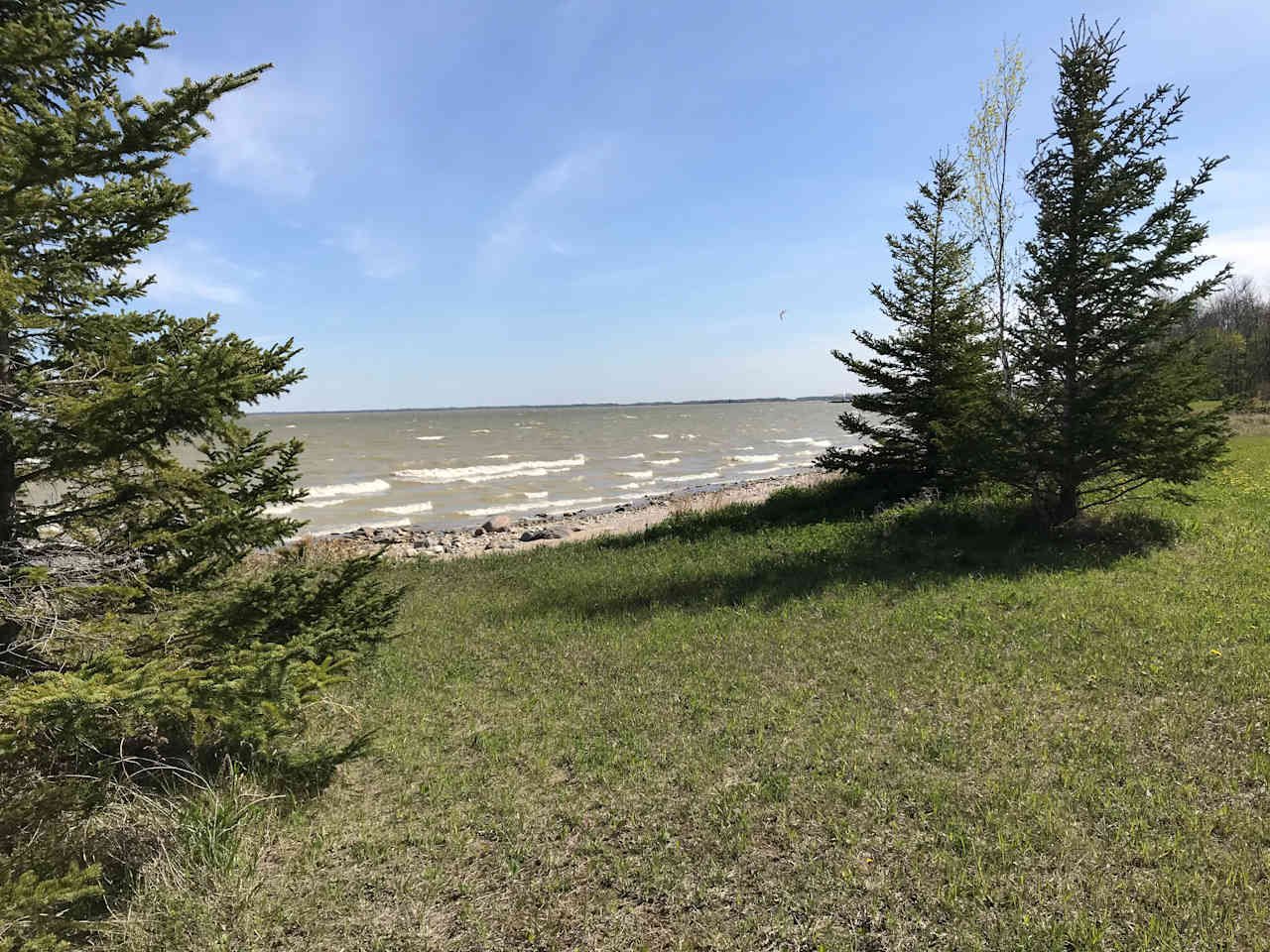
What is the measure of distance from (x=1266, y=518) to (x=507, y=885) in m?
15.3

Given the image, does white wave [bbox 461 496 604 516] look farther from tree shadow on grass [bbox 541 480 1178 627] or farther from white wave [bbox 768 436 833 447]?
white wave [bbox 768 436 833 447]

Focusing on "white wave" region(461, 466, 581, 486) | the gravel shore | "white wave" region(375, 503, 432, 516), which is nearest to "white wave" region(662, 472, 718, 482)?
"white wave" region(461, 466, 581, 486)

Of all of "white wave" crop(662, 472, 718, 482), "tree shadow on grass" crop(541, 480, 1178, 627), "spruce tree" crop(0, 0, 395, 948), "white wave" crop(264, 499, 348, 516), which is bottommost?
"white wave" crop(662, 472, 718, 482)

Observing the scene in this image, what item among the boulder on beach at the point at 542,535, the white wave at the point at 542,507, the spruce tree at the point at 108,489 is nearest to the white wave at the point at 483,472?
the white wave at the point at 542,507

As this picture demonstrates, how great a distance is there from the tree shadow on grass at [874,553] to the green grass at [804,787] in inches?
27.0

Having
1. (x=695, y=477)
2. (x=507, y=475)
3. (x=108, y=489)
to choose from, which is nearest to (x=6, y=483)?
(x=108, y=489)

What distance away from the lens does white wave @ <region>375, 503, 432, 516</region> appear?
31.1 m

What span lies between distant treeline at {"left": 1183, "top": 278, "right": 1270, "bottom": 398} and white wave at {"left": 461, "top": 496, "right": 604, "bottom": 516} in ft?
81.0

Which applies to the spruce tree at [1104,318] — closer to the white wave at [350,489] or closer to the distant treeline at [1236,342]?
the distant treeline at [1236,342]

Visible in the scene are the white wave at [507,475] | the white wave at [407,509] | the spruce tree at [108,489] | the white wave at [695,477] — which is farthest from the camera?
the white wave at [695,477]

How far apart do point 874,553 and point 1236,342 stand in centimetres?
721

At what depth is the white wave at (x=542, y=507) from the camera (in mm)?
31281

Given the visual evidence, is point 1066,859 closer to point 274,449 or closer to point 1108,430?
point 274,449

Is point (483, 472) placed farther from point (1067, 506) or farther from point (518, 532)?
point (1067, 506)
